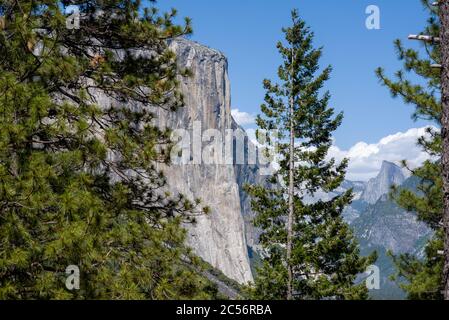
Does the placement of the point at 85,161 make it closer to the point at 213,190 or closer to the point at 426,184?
the point at 426,184

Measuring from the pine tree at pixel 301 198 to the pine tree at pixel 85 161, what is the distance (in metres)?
10.0

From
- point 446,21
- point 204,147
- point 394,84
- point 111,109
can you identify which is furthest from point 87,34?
point 204,147

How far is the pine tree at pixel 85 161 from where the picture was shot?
7008mm

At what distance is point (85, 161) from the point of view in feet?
28.2

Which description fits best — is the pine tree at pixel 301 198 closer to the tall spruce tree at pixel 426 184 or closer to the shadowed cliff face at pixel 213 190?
the tall spruce tree at pixel 426 184

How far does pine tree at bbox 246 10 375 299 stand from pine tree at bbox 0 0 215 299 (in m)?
10.0

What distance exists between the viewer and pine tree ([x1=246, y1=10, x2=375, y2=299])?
20.3 meters

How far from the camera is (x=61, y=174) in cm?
820

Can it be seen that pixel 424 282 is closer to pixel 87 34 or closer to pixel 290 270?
pixel 290 270

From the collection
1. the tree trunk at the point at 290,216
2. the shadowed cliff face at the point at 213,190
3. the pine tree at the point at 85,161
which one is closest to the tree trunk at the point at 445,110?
the pine tree at the point at 85,161

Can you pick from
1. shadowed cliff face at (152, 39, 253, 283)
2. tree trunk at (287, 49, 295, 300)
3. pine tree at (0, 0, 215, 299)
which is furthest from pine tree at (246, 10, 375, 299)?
shadowed cliff face at (152, 39, 253, 283)

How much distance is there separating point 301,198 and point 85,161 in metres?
13.6

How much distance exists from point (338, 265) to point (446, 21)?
1659 cm

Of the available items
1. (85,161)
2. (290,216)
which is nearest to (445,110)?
(85,161)
